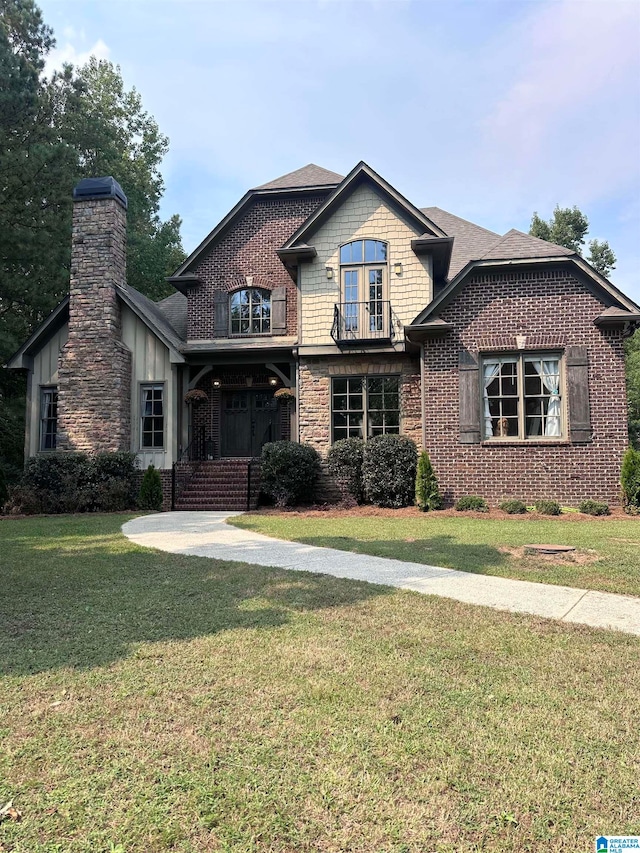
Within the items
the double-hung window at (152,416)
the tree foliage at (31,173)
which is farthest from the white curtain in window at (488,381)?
the tree foliage at (31,173)

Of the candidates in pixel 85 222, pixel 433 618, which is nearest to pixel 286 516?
pixel 433 618

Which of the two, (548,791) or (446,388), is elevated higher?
(446,388)

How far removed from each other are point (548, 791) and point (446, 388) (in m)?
10.7

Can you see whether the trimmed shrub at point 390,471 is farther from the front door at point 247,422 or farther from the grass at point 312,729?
the grass at point 312,729

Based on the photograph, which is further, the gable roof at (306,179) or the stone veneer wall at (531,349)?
the gable roof at (306,179)

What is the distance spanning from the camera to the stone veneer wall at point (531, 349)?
38.2 feet

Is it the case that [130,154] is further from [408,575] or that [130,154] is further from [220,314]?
[408,575]

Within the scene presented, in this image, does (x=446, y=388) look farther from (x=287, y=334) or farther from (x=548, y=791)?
(x=548, y=791)

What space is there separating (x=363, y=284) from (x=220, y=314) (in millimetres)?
4544

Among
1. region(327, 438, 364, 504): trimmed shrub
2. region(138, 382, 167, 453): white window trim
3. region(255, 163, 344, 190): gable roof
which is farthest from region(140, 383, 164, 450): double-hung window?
region(255, 163, 344, 190): gable roof

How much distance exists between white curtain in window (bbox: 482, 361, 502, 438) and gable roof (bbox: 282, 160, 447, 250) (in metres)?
3.76

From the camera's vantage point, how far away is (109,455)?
13.9 m

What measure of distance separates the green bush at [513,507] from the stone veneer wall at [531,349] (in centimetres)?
54

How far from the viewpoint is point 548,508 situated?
10.9 m
